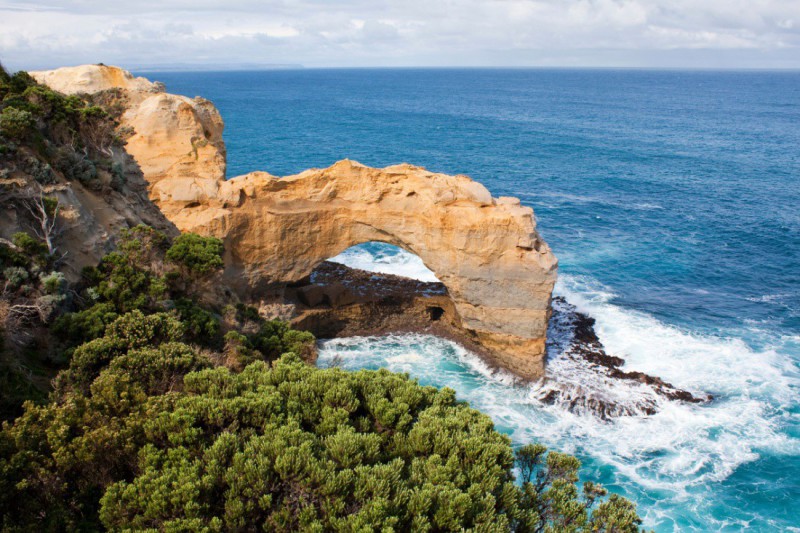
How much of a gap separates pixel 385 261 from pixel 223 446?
3397 cm

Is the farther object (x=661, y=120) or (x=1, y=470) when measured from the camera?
(x=661, y=120)

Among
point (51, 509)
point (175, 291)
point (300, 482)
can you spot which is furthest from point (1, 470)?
point (175, 291)

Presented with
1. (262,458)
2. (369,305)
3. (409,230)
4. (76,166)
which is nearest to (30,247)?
(76,166)

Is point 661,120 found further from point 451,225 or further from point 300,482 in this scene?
point 300,482

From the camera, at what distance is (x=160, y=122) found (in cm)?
3278

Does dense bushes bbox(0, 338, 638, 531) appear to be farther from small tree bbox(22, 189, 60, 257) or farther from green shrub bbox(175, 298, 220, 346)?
small tree bbox(22, 189, 60, 257)

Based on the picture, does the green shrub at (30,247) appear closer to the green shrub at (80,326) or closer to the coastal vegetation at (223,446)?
the coastal vegetation at (223,446)

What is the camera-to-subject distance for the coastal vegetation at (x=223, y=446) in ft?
37.3

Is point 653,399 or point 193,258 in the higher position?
point 193,258

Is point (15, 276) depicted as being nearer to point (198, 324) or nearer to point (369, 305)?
point (198, 324)

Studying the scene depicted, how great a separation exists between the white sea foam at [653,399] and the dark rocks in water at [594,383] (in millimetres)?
155

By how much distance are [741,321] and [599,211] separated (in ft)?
76.6

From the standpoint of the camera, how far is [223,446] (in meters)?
12.4

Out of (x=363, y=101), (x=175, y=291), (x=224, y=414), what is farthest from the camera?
(x=363, y=101)
